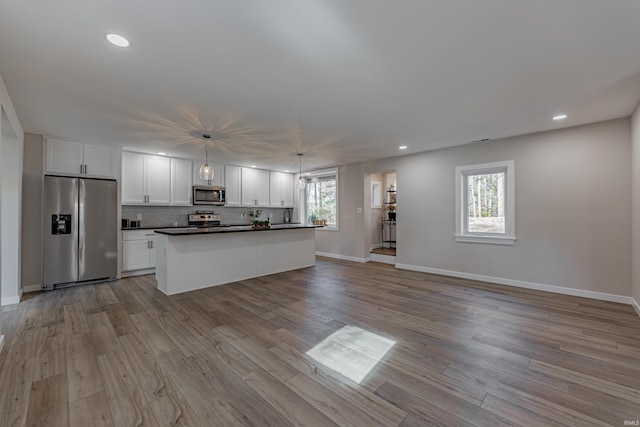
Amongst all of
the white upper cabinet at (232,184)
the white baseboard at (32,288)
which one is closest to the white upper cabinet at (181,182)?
the white upper cabinet at (232,184)

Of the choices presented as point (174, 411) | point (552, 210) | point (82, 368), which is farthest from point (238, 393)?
point (552, 210)

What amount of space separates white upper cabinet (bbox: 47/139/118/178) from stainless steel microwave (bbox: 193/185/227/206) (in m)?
1.58

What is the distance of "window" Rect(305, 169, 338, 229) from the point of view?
7.59 metres

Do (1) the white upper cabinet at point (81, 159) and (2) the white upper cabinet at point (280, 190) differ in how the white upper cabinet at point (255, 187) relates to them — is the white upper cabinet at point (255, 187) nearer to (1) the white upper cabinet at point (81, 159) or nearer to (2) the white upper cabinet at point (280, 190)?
(2) the white upper cabinet at point (280, 190)

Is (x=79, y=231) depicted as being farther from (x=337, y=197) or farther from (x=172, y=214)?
(x=337, y=197)

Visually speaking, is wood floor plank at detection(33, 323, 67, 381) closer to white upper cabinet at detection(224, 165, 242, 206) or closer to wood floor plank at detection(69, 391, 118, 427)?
wood floor plank at detection(69, 391, 118, 427)

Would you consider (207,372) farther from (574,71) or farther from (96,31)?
(574,71)

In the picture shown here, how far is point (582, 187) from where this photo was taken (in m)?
3.89

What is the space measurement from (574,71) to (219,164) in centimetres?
636

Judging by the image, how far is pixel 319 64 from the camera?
229 cm

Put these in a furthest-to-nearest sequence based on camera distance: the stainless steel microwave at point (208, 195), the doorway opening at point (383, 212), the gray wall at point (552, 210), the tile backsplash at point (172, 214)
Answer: the doorway opening at point (383, 212) → the stainless steel microwave at point (208, 195) → the tile backsplash at point (172, 214) → the gray wall at point (552, 210)

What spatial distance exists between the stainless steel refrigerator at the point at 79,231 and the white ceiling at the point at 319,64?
3.28 feet

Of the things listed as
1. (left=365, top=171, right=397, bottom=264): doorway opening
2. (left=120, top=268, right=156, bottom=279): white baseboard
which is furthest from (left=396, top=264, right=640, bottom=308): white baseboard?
(left=120, top=268, right=156, bottom=279): white baseboard

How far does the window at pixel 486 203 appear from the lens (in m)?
4.50
